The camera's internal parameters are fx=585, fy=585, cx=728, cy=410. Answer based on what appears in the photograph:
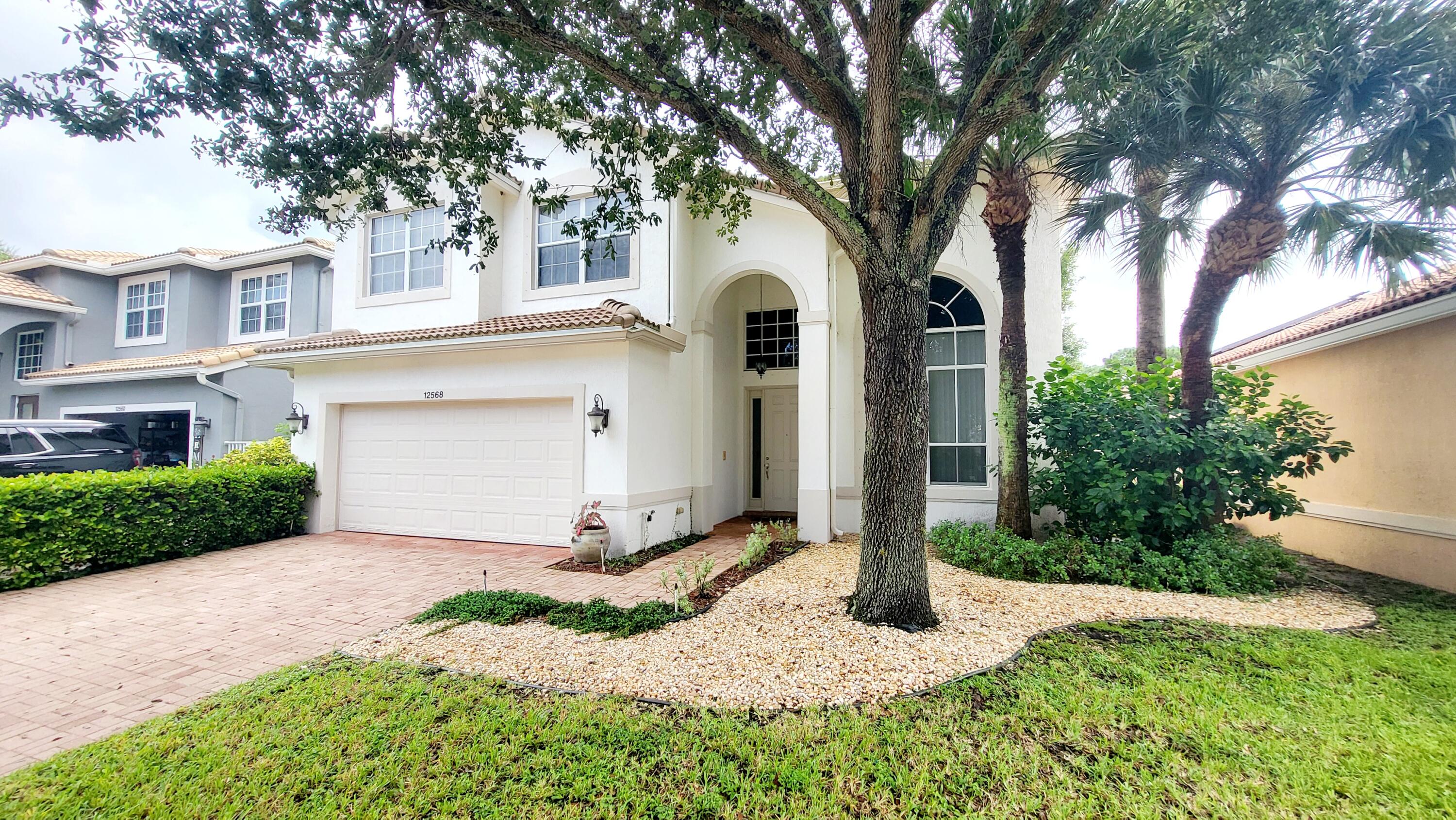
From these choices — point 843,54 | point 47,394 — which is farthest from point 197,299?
point 843,54

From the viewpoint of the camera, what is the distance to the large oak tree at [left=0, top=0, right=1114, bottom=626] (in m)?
5.11

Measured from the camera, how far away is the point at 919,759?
10.9 ft

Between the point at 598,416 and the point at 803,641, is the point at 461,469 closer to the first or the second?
the point at 598,416

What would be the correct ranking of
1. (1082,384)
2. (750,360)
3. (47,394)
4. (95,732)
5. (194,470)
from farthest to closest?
(47,394)
(750,360)
(194,470)
(1082,384)
(95,732)

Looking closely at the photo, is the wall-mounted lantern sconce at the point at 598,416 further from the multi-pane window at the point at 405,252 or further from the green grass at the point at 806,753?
the multi-pane window at the point at 405,252

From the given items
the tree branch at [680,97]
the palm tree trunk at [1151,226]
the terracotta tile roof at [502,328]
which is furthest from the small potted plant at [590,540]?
the palm tree trunk at [1151,226]

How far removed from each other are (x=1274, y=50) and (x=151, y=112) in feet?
35.2

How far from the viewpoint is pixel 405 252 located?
12031 millimetres

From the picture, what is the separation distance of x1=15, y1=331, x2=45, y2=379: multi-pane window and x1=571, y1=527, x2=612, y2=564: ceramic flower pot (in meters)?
20.8

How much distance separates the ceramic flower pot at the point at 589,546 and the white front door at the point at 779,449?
526cm

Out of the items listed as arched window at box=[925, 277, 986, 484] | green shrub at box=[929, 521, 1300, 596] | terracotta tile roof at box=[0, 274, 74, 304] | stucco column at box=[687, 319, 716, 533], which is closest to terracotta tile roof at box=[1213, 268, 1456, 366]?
green shrub at box=[929, 521, 1300, 596]

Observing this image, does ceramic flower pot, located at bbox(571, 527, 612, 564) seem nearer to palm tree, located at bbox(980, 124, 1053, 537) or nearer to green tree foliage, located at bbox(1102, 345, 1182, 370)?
palm tree, located at bbox(980, 124, 1053, 537)

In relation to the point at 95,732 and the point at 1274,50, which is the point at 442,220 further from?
the point at 1274,50

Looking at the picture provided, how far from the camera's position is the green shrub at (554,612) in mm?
5590
